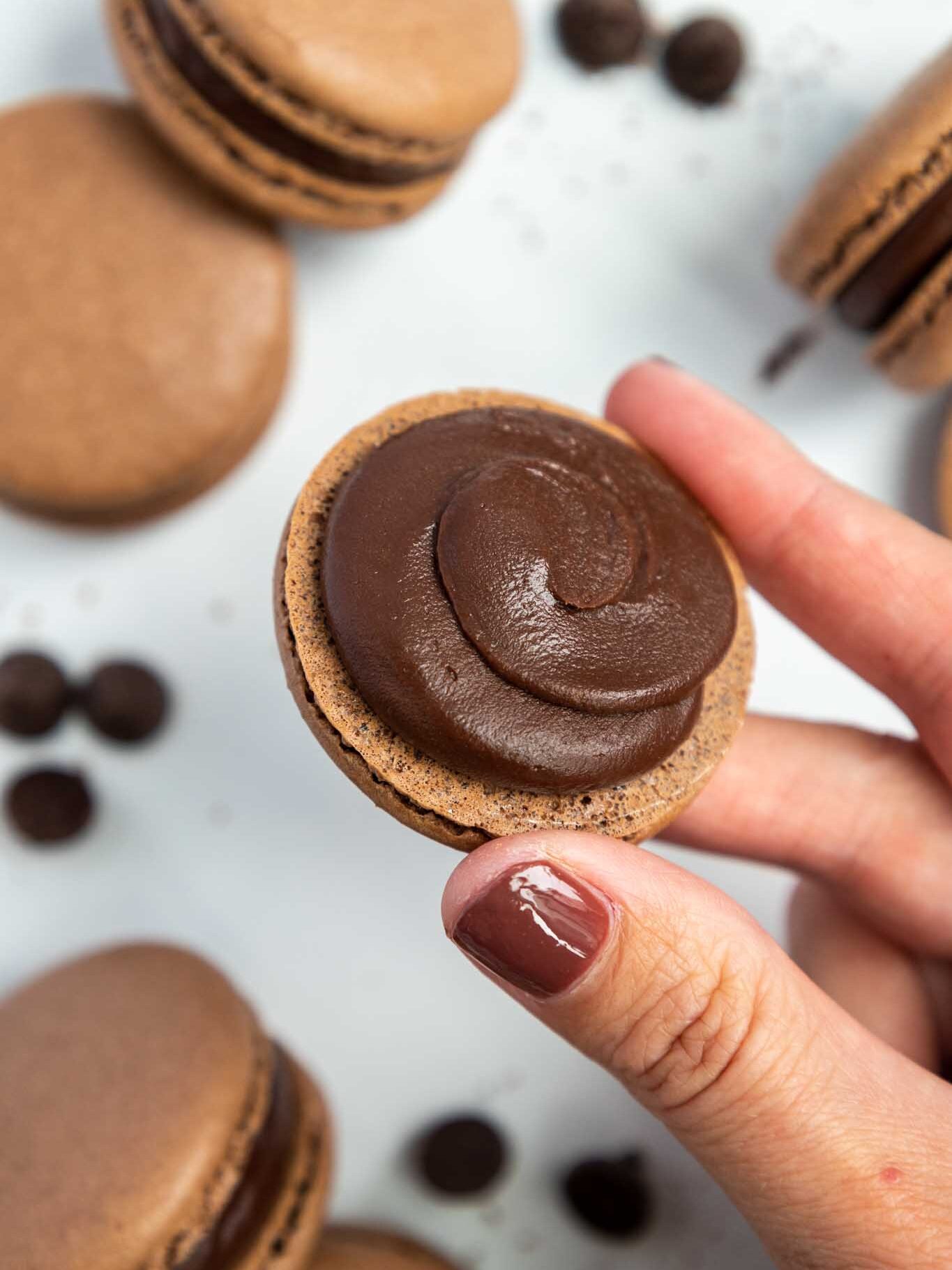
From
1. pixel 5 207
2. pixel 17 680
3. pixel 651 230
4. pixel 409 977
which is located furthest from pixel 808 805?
pixel 5 207

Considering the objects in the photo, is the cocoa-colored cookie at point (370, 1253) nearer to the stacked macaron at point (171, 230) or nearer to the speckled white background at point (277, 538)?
the speckled white background at point (277, 538)

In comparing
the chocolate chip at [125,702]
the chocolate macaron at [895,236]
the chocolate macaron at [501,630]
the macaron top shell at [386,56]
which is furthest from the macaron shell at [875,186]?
the chocolate chip at [125,702]

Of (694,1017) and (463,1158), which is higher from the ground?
(694,1017)

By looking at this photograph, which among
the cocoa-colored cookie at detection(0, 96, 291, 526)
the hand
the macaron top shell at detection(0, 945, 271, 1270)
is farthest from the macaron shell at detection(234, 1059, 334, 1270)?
the cocoa-colored cookie at detection(0, 96, 291, 526)

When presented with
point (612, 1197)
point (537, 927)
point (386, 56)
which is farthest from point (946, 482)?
point (612, 1197)

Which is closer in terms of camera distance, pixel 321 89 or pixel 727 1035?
pixel 727 1035

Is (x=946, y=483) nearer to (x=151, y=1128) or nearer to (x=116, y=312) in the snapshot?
(x=116, y=312)

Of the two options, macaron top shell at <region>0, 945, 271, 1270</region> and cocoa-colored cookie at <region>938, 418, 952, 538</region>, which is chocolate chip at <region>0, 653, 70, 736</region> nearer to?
macaron top shell at <region>0, 945, 271, 1270</region>
